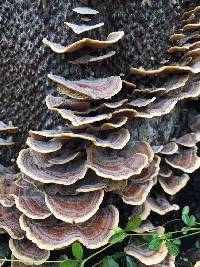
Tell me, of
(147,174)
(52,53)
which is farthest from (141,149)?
(52,53)

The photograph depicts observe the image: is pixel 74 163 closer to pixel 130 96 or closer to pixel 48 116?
pixel 48 116

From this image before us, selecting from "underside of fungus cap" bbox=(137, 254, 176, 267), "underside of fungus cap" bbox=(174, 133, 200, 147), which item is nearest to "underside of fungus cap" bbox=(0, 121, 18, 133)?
"underside of fungus cap" bbox=(174, 133, 200, 147)

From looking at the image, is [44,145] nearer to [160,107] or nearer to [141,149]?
[141,149]

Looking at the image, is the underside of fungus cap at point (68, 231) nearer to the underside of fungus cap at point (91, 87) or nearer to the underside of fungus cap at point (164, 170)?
the underside of fungus cap at point (164, 170)

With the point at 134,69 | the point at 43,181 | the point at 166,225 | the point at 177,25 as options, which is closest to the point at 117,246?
the point at 166,225

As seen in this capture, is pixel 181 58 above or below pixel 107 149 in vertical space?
above

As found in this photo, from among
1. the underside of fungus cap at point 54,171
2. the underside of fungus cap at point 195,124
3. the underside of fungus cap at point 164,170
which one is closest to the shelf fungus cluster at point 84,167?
the underside of fungus cap at point 54,171
